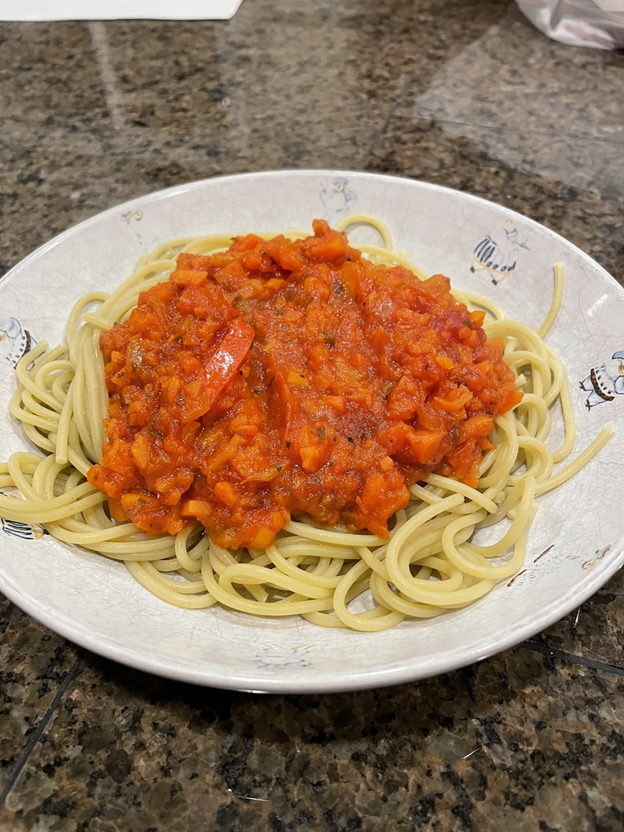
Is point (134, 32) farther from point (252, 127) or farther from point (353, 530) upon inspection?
point (353, 530)

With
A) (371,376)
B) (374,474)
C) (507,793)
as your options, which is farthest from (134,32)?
(507,793)

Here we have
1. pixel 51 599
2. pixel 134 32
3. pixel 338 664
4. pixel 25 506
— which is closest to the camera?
pixel 338 664

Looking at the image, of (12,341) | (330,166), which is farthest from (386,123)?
(12,341)

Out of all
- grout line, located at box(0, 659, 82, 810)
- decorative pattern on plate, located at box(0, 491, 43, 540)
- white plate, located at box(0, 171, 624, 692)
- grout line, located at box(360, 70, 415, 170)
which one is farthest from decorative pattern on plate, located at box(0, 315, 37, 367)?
grout line, located at box(360, 70, 415, 170)

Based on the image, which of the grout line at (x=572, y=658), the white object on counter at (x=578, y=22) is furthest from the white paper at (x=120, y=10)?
the grout line at (x=572, y=658)

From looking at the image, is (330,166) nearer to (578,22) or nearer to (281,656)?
(578,22)

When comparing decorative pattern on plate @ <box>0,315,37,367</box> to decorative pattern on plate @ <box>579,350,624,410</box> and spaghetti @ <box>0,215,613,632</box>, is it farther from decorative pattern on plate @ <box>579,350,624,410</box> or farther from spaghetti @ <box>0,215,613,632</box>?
decorative pattern on plate @ <box>579,350,624,410</box>
